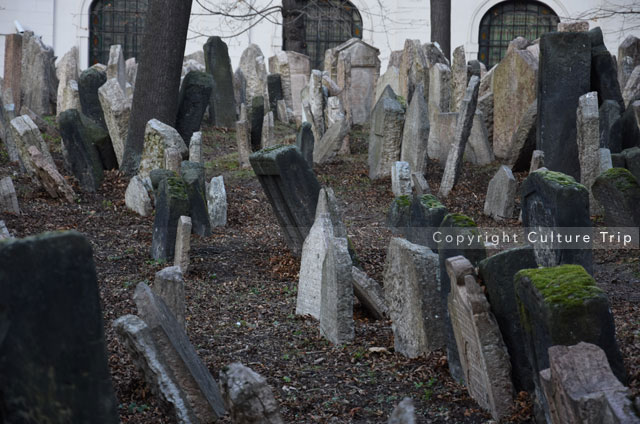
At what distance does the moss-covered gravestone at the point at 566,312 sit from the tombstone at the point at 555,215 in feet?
4.70

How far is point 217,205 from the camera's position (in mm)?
8023

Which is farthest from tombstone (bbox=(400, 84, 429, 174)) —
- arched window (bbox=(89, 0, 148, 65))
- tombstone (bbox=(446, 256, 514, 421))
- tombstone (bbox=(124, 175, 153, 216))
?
arched window (bbox=(89, 0, 148, 65))

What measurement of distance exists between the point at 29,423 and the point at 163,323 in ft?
3.95

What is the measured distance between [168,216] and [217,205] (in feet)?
5.52

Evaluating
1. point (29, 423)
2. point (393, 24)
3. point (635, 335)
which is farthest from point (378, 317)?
point (393, 24)

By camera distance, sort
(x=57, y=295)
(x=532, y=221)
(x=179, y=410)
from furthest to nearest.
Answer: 1. (x=532, y=221)
2. (x=179, y=410)
3. (x=57, y=295)

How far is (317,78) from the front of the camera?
1247 centimetres

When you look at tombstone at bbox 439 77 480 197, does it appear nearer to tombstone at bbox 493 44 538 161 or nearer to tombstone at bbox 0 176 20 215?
tombstone at bbox 493 44 538 161

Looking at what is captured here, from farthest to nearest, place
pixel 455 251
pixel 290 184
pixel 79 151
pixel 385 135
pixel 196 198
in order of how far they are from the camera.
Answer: pixel 385 135 → pixel 79 151 → pixel 196 198 → pixel 290 184 → pixel 455 251

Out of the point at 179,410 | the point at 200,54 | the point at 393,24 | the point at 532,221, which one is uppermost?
the point at 393,24

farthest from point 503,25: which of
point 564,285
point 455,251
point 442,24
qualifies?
point 564,285

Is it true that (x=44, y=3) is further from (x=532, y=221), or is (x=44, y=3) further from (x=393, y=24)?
(x=532, y=221)

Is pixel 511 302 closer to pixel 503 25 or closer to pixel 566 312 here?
pixel 566 312

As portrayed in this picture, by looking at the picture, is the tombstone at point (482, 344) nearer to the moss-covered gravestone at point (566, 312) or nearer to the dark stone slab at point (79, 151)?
the moss-covered gravestone at point (566, 312)
